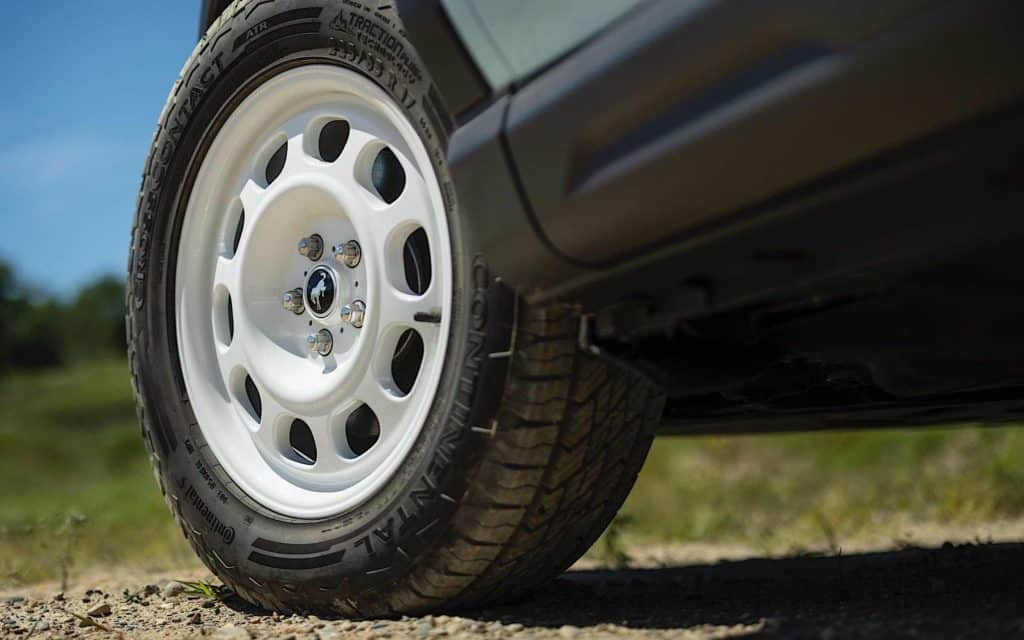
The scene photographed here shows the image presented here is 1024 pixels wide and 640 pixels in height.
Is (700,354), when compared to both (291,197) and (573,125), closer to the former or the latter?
(573,125)

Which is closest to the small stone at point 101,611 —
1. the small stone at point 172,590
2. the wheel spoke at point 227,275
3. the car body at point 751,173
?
the small stone at point 172,590

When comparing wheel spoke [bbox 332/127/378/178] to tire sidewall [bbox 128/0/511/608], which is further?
wheel spoke [bbox 332/127/378/178]

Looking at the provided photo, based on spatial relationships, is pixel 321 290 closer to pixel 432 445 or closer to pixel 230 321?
pixel 230 321

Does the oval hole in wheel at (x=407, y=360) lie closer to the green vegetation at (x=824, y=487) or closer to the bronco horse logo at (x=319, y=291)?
the bronco horse logo at (x=319, y=291)

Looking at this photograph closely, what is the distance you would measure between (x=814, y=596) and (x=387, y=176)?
131 cm

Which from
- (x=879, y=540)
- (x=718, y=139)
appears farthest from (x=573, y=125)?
(x=879, y=540)

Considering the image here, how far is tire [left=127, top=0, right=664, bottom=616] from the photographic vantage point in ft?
5.70

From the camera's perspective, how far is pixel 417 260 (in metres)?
2.01

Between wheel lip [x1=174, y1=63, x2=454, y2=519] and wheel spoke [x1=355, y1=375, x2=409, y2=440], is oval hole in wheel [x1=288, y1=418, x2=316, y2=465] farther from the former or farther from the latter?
wheel spoke [x1=355, y1=375, x2=409, y2=440]

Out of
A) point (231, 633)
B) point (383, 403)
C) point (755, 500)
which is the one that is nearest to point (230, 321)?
point (383, 403)

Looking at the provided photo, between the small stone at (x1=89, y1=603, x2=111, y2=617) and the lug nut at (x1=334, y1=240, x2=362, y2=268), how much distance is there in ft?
3.18

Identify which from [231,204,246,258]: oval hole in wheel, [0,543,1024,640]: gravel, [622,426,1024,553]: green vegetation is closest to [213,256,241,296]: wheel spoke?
[231,204,246,258]: oval hole in wheel

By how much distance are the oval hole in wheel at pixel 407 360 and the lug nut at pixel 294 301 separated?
0.28m

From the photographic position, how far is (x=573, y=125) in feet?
4.65
